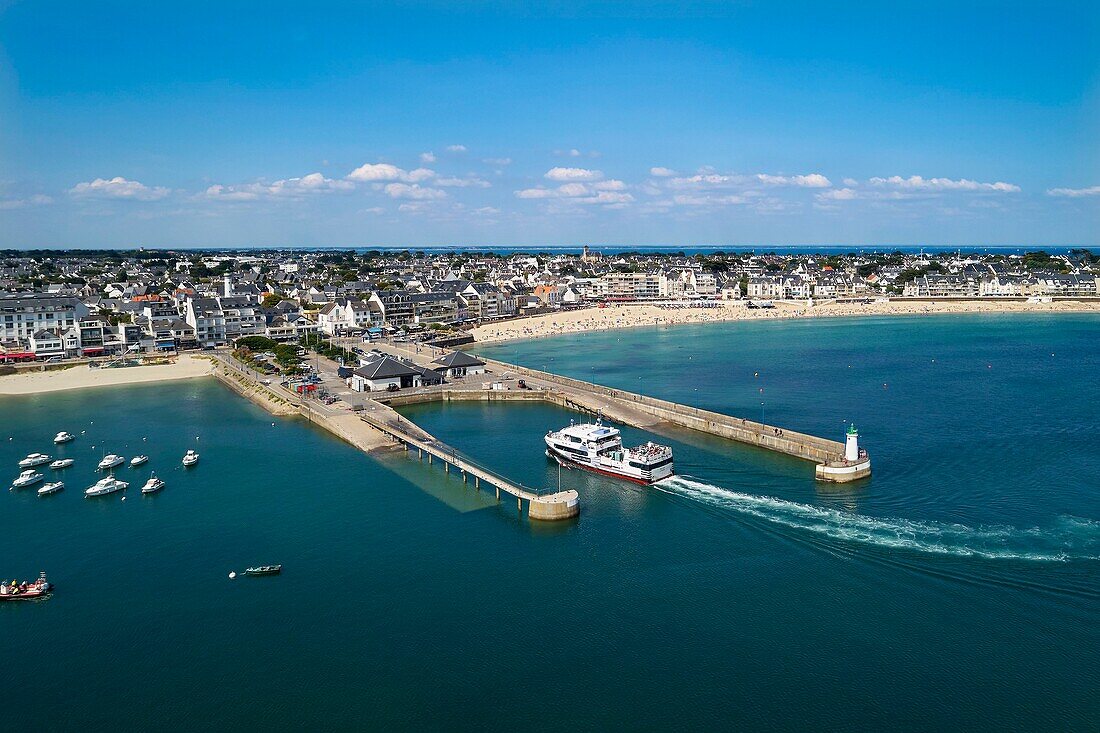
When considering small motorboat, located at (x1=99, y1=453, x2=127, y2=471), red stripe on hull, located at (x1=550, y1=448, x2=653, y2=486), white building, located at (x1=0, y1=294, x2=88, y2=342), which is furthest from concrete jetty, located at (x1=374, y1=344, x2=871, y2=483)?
white building, located at (x1=0, y1=294, x2=88, y2=342)

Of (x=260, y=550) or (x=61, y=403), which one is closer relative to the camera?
(x=260, y=550)

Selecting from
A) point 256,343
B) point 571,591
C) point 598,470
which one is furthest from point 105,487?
point 256,343

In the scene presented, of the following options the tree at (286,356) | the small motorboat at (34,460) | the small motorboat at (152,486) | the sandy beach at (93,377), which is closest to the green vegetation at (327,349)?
the tree at (286,356)

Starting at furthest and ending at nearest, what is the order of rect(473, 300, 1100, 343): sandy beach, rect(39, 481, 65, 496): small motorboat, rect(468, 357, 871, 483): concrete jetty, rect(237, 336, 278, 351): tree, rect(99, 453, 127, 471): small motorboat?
rect(473, 300, 1100, 343): sandy beach → rect(237, 336, 278, 351): tree → rect(99, 453, 127, 471): small motorboat → rect(39, 481, 65, 496): small motorboat → rect(468, 357, 871, 483): concrete jetty

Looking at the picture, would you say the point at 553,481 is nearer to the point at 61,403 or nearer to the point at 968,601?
the point at 968,601

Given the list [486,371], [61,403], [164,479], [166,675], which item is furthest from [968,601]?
[61,403]

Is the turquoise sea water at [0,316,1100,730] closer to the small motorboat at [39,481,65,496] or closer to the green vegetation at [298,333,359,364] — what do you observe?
the small motorboat at [39,481,65,496]
